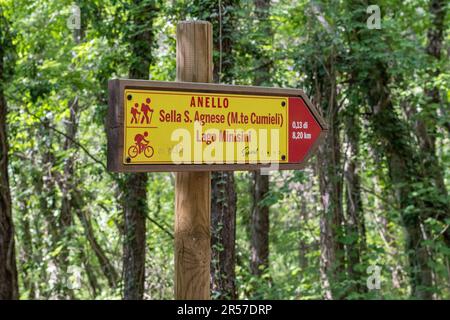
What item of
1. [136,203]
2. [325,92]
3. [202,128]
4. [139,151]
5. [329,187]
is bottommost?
[139,151]

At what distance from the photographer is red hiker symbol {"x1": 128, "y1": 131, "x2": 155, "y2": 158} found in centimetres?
252

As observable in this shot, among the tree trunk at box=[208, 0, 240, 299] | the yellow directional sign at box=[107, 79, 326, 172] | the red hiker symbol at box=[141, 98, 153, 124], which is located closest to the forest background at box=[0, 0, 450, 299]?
the tree trunk at box=[208, 0, 240, 299]

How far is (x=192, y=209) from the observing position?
271 cm

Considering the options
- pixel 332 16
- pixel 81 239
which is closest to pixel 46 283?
pixel 81 239

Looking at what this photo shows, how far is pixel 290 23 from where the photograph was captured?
8.97 m

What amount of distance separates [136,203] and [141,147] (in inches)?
235

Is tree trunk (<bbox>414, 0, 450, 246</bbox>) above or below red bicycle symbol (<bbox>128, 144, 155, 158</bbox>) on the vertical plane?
above

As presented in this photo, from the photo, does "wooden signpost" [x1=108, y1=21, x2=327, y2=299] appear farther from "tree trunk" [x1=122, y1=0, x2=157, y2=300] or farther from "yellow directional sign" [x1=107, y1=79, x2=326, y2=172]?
"tree trunk" [x1=122, y1=0, x2=157, y2=300]

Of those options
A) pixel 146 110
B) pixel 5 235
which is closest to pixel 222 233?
pixel 146 110

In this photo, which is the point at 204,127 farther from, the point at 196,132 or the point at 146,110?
the point at 146,110

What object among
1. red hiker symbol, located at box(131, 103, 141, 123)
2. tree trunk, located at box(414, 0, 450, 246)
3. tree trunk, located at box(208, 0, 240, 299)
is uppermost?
tree trunk, located at box(414, 0, 450, 246)

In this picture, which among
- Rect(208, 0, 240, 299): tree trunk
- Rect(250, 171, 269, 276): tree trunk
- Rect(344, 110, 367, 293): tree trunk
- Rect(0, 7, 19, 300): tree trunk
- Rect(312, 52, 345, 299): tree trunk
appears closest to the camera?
Rect(208, 0, 240, 299): tree trunk
